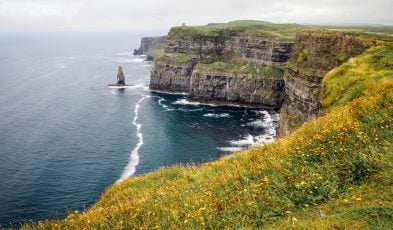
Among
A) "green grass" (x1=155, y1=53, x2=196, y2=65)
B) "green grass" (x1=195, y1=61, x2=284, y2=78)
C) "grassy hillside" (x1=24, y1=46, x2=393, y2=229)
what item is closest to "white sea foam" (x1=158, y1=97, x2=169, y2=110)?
"green grass" (x1=195, y1=61, x2=284, y2=78)

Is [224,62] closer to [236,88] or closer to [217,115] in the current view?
[236,88]

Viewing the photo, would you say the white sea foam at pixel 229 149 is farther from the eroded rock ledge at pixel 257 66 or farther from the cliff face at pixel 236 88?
the cliff face at pixel 236 88

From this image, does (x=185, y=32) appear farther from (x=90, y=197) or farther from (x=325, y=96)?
(x=325, y=96)

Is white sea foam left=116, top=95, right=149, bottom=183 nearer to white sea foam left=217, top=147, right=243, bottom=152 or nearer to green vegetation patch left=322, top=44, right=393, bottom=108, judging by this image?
white sea foam left=217, top=147, right=243, bottom=152

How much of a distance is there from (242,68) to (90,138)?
2573 inches

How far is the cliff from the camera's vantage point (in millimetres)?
114750

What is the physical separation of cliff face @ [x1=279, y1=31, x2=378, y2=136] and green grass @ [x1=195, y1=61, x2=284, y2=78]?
104ft

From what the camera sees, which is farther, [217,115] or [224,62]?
[224,62]

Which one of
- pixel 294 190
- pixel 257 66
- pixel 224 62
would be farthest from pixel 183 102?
pixel 294 190

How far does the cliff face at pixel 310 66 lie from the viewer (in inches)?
2613

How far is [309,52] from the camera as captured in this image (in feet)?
254

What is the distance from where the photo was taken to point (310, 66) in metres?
76.1

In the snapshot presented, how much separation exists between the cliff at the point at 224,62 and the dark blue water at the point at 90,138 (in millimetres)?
7259

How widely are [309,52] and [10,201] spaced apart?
6437cm
